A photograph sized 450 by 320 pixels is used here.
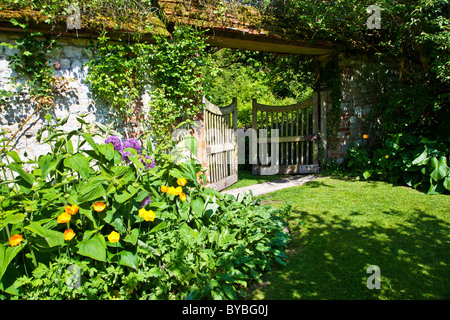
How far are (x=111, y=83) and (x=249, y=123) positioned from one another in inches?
233

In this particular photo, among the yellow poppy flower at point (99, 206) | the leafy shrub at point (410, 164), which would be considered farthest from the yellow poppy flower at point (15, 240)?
the leafy shrub at point (410, 164)

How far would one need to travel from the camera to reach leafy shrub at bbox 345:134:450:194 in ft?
17.4

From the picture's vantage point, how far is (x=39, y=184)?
2.54 m

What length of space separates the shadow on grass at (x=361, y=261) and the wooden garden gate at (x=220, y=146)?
2.28 m

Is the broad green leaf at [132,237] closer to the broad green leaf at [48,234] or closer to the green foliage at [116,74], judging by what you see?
the broad green leaf at [48,234]

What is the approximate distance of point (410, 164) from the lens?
5.75 metres

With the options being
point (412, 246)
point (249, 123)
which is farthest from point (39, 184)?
point (249, 123)

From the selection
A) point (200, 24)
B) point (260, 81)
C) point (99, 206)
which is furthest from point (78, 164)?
point (260, 81)

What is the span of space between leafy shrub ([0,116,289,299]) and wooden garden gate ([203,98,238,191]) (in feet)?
9.57

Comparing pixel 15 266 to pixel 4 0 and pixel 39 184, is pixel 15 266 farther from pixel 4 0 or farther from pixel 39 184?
pixel 4 0

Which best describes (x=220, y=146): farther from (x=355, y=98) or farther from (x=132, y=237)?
(x=132, y=237)

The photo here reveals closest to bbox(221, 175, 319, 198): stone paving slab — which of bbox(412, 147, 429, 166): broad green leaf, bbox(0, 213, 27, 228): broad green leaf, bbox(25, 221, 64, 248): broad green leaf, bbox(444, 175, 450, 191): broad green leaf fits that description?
bbox(412, 147, 429, 166): broad green leaf

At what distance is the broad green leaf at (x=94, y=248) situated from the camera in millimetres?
2197
